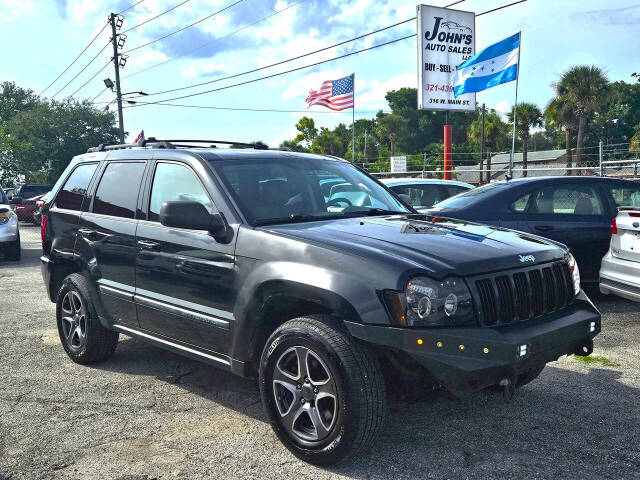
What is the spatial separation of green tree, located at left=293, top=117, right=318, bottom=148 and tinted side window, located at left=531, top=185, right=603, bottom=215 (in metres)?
60.4

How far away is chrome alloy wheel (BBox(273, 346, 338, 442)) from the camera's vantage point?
337cm

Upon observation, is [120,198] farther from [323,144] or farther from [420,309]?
[323,144]

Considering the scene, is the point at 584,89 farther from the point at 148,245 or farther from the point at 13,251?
the point at 148,245

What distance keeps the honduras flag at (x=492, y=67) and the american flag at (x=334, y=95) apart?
7.89 m

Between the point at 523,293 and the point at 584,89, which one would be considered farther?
the point at 584,89

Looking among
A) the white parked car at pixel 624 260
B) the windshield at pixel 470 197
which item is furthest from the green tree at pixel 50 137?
the white parked car at pixel 624 260

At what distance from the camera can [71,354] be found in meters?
5.42

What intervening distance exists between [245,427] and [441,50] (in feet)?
82.1

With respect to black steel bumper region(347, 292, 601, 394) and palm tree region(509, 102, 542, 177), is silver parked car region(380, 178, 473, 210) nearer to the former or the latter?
black steel bumper region(347, 292, 601, 394)

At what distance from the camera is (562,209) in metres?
7.70

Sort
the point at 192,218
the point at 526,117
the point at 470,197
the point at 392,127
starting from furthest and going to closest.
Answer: the point at 392,127 < the point at 526,117 < the point at 470,197 < the point at 192,218

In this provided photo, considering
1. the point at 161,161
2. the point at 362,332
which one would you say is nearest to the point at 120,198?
the point at 161,161

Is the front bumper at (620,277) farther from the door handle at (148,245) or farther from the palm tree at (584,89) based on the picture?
the palm tree at (584,89)

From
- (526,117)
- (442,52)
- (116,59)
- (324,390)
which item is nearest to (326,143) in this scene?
(526,117)
